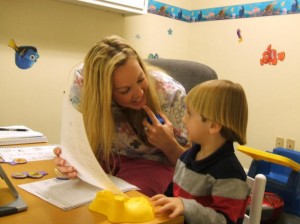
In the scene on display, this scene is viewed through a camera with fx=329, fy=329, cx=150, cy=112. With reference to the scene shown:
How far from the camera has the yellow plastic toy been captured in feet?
2.04

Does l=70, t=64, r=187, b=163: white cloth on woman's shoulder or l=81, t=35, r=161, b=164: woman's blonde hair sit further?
l=70, t=64, r=187, b=163: white cloth on woman's shoulder

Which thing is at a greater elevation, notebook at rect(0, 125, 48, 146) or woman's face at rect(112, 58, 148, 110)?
woman's face at rect(112, 58, 148, 110)

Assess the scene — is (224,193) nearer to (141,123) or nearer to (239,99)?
(239,99)

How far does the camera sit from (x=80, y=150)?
2.28 feet

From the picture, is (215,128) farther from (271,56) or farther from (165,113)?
(271,56)

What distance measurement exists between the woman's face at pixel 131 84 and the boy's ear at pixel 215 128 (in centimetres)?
33

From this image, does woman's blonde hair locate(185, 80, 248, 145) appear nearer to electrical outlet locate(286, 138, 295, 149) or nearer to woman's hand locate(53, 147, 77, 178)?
woman's hand locate(53, 147, 77, 178)

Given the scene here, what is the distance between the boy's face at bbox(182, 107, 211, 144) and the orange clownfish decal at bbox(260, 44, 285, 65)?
179 centimetres

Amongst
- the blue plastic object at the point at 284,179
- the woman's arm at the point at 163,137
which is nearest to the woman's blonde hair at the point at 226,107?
the woman's arm at the point at 163,137

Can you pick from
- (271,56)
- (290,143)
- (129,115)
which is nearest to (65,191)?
(129,115)

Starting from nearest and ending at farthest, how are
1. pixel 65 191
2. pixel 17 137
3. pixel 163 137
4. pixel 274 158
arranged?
pixel 65 191 < pixel 163 137 < pixel 17 137 < pixel 274 158

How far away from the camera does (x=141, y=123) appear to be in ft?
3.91

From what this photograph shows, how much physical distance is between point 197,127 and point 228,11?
6.97ft

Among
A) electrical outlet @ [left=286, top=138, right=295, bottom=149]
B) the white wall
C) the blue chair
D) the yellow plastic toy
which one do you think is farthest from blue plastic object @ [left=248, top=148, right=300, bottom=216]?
the yellow plastic toy
